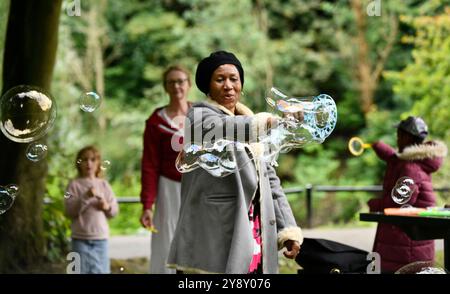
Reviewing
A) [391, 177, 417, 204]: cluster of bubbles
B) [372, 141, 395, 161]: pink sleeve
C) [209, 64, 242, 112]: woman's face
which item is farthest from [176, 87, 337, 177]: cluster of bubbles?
[372, 141, 395, 161]: pink sleeve

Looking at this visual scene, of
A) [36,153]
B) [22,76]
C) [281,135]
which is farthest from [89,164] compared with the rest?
[281,135]

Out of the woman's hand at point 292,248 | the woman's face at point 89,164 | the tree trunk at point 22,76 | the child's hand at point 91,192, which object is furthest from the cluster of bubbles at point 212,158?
Answer: the tree trunk at point 22,76

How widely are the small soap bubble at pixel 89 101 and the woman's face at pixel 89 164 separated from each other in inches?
29.5

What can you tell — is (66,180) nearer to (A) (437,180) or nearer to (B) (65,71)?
(A) (437,180)

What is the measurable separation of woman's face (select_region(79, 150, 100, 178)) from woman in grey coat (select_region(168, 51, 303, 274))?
2.73 metres

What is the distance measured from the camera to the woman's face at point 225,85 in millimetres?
4258

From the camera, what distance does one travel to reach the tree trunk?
8.36 m

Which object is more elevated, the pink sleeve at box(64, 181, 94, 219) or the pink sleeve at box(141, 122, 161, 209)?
the pink sleeve at box(141, 122, 161, 209)

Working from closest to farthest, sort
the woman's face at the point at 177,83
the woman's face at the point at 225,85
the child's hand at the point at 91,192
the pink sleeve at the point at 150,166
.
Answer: the woman's face at the point at 225,85 < the pink sleeve at the point at 150,166 < the woman's face at the point at 177,83 < the child's hand at the point at 91,192

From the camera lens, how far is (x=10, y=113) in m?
6.02

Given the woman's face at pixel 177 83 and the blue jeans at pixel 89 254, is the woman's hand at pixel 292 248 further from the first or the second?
the blue jeans at pixel 89 254

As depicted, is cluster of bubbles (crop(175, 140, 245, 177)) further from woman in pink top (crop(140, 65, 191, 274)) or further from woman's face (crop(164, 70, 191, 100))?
woman's face (crop(164, 70, 191, 100))

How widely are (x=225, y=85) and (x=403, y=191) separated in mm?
2099

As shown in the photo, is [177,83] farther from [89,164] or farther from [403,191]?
[403,191]
